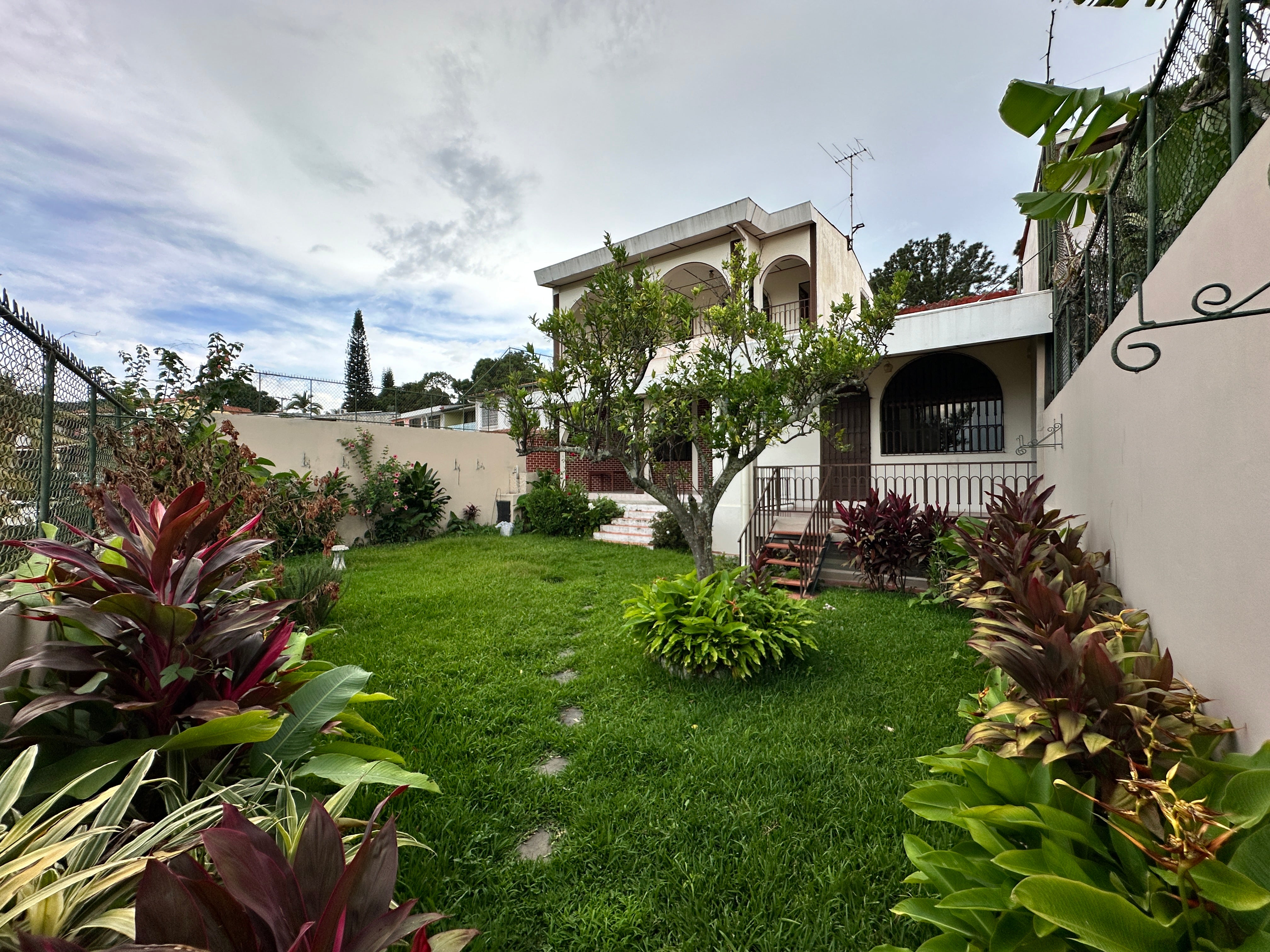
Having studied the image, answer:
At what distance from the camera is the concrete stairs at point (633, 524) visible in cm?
1090

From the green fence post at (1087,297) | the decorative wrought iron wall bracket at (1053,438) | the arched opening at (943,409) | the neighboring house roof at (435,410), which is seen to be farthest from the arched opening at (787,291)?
the neighboring house roof at (435,410)

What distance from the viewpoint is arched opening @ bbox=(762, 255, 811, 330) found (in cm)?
1155

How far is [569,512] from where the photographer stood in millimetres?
11836

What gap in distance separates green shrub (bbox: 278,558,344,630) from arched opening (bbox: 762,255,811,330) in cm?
963

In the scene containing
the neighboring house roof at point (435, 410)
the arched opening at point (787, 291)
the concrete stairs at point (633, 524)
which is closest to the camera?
the concrete stairs at point (633, 524)

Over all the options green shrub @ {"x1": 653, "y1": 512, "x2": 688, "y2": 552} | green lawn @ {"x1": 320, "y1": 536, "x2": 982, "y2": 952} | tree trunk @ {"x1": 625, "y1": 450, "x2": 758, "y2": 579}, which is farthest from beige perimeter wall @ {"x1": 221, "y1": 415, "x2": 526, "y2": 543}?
green lawn @ {"x1": 320, "y1": 536, "x2": 982, "y2": 952}

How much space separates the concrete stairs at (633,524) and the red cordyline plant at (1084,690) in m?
8.07

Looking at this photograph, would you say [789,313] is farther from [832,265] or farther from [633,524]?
[633,524]

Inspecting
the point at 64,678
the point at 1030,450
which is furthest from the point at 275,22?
the point at 1030,450

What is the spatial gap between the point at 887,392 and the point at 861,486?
1855 mm

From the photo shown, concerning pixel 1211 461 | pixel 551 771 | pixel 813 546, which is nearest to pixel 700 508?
pixel 813 546

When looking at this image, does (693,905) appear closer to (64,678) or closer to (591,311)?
(64,678)

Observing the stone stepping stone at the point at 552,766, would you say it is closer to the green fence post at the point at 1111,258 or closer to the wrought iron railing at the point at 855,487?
the green fence post at the point at 1111,258

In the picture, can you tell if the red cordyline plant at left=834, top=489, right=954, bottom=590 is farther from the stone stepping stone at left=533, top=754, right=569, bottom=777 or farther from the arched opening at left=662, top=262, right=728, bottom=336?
the arched opening at left=662, top=262, right=728, bottom=336
